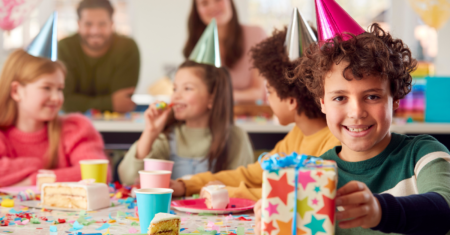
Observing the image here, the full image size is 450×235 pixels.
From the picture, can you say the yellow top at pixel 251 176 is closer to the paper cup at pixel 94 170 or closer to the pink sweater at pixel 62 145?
the paper cup at pixel 94 170

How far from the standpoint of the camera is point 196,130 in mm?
1812

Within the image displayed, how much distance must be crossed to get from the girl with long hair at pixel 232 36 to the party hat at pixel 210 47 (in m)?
1.30

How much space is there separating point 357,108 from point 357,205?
25cm

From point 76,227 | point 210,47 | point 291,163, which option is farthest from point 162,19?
point 291,163

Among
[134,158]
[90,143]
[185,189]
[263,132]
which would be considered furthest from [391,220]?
[263,132]

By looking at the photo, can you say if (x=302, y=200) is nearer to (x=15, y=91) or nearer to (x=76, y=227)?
(x=76, y=227)

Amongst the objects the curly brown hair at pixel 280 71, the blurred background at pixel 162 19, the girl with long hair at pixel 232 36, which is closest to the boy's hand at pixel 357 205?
the curly brown hair at pixel 280 71

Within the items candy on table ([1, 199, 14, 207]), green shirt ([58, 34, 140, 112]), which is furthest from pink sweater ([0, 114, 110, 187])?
green shirt ([58, 34, 140, 112])

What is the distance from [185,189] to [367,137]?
64cm

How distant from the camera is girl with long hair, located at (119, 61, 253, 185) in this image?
5.56ft

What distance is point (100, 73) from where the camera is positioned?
3164 mm

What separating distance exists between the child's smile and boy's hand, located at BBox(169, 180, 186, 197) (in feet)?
1.88

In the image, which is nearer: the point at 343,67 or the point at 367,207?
the point at 367,207

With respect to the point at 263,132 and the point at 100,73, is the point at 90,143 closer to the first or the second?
the point at 263,132
